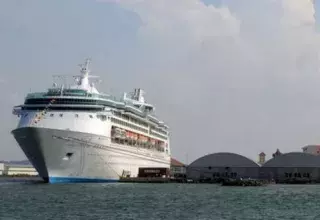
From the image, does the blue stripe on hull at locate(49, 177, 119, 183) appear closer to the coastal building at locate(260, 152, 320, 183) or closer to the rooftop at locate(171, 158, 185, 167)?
the coastal building at locate(260, 152, 320, 183)

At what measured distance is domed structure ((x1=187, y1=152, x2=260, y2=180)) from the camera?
452ft

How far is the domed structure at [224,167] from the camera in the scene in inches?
5428

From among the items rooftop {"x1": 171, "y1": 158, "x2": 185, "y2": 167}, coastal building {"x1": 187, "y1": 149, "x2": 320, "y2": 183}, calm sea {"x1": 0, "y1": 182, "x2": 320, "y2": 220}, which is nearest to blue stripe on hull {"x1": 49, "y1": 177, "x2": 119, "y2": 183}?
calm sea {"x1": 0, "y1": 182, "x2": 320, "y2": 220}

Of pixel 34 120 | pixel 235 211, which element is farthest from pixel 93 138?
pixel 235 211

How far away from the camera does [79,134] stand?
8688cm

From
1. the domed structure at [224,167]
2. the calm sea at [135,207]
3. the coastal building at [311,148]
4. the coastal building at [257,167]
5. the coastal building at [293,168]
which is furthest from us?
the coastal building at [311,148]

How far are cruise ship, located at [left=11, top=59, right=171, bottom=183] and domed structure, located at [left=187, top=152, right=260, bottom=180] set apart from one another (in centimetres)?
3540

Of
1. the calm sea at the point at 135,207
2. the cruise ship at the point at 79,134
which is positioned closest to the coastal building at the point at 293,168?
the cruise ship at the point at 79,134

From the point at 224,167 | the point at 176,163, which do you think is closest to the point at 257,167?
the point at 224,167

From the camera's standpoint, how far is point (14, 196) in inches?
2569

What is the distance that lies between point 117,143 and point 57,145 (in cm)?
1471

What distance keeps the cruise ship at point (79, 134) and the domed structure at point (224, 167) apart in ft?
116

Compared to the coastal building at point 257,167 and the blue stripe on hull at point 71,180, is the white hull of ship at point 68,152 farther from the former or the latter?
the coastal building at point 257,167

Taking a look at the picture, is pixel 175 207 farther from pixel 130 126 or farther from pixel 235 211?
pixel 130 126
